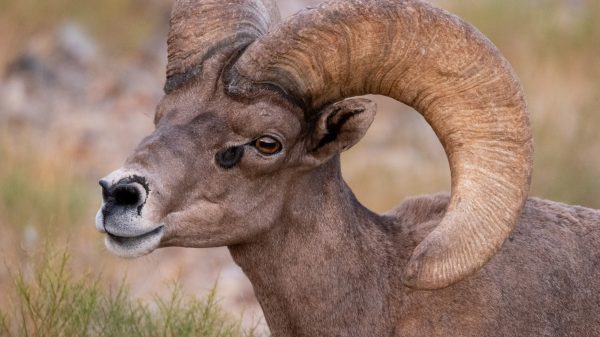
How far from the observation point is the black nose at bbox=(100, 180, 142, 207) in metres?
6.64

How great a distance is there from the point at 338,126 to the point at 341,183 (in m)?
0.37

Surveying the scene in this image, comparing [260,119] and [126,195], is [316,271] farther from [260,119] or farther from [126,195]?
[126,195]

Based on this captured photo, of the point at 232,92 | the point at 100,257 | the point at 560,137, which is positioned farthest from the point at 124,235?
the point at 560,137

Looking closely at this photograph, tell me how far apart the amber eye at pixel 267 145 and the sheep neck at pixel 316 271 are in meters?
0.32

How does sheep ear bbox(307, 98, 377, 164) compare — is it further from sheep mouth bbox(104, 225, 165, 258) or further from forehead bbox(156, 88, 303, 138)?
sheep mouth bbox(104, 225, 165, 258)

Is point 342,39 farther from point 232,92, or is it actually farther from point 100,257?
point 100,257

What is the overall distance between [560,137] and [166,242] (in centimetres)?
1275

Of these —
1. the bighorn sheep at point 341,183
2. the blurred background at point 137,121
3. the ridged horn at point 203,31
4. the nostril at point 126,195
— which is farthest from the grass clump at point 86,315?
the blurred background at point 137,121

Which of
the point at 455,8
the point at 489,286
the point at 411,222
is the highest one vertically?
the point at 455,8

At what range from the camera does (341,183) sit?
7.62 meters

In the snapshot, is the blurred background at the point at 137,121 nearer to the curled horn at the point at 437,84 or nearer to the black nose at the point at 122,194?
the curled horn at the point at 437,84

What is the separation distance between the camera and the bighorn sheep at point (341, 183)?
6840mm

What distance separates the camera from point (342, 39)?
279 inches

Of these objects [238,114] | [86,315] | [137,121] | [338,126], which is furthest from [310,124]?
[137,121]
